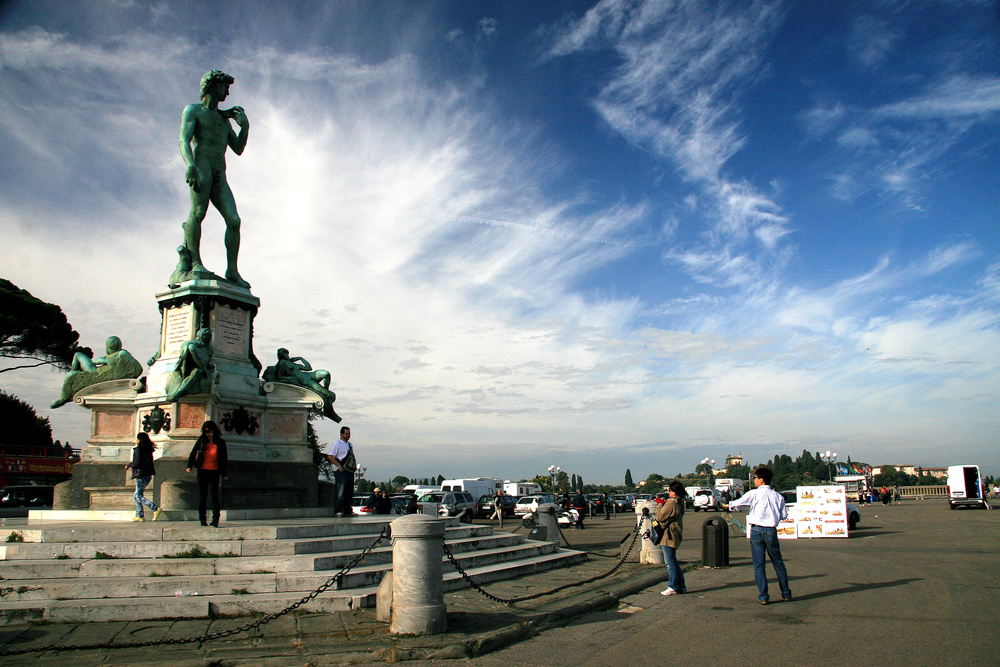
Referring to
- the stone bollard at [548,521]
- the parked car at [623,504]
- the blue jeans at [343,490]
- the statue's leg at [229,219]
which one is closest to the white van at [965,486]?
the parked car at [623,504]

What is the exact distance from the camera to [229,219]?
14.6 meters

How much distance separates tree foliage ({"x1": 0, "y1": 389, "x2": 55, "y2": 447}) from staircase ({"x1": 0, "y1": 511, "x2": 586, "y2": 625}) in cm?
3377

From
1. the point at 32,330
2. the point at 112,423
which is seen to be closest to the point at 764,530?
the point at 112,423

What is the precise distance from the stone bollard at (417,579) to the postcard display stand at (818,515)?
16395 millimetres

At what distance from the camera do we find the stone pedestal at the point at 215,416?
12398 millimetres

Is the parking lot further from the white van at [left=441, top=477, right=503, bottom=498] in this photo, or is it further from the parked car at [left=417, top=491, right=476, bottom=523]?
the white van at [left=441, top=477, right=503, bottom=498]

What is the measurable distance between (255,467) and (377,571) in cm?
576

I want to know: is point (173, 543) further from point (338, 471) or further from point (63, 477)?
point (63, 477)

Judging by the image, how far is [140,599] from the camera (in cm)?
706

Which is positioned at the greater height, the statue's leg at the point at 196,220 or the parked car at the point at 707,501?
the statue's leg at the point at 196,220

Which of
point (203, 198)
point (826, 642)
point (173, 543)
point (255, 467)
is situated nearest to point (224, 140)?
point (203, 198)

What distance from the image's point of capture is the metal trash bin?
40.5 ft

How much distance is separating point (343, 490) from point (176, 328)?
4669 millimetres

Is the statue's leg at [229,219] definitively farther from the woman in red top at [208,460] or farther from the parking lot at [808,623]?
the parking lot at [808,623]
